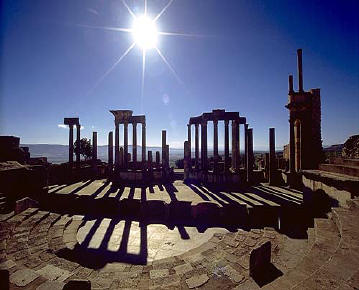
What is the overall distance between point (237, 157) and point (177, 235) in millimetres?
11240

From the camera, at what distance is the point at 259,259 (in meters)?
5.21

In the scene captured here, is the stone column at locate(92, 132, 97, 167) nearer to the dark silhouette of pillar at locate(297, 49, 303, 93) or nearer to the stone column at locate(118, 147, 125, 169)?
the stone column at locate(118, 147, 125, 169)

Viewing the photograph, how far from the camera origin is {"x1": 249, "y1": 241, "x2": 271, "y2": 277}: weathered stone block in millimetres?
5121

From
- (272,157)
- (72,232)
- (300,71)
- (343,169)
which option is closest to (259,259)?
(72,232)

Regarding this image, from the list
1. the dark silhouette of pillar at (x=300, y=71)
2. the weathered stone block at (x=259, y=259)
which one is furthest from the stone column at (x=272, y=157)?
the weathered stone block at (x=259, y=259)

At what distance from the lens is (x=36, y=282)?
479cm

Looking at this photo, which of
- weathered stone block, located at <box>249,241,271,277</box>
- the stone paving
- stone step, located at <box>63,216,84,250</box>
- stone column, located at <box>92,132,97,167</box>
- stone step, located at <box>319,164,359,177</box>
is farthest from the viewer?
stone column, located at <box>92,132,97,167</box>

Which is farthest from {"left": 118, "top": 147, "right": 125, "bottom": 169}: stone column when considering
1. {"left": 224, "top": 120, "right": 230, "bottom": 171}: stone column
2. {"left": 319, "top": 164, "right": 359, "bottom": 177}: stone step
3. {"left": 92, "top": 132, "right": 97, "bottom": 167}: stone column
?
{"left": 319, "top": 164, "right": 359, "bottom": 177}: stone step

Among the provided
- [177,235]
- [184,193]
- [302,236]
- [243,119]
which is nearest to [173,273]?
[177,235]

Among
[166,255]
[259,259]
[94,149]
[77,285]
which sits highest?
[94,149]

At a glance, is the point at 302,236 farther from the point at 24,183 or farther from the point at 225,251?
the point at 24,183

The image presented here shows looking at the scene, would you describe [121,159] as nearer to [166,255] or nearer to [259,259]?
[166,255]

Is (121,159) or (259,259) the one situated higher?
(121,159)

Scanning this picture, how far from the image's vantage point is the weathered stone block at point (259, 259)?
202 inches
